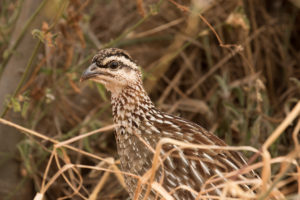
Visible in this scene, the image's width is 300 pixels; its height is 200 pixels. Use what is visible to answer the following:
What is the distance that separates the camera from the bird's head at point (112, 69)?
115 inches

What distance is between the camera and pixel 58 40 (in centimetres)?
351

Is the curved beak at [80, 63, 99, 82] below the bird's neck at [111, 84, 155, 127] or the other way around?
the other way around

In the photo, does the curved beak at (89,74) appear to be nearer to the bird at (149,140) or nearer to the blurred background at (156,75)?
the bird at (149,140)

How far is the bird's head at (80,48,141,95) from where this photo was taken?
2.92 m

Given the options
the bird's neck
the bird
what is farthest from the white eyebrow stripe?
the bird's neck

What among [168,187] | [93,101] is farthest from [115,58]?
[93,101]

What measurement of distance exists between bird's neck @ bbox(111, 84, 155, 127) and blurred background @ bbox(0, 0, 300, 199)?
0.42 metres

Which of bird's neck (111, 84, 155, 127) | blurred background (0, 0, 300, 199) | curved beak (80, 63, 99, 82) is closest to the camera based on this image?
curved beak (80, 63, 99, 82)

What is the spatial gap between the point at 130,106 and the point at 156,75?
1.48m

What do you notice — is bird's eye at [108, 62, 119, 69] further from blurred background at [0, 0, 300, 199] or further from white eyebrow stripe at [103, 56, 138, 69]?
blurred background at [0, 0, 300, 199]

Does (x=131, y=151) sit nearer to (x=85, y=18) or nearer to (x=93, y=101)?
(x=85, y=18)

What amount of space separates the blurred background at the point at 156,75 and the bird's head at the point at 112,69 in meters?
0.45

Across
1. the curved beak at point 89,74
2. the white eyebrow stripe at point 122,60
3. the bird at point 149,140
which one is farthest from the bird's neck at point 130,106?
the curved beak at point 89,74

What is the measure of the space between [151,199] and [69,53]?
1.26m
